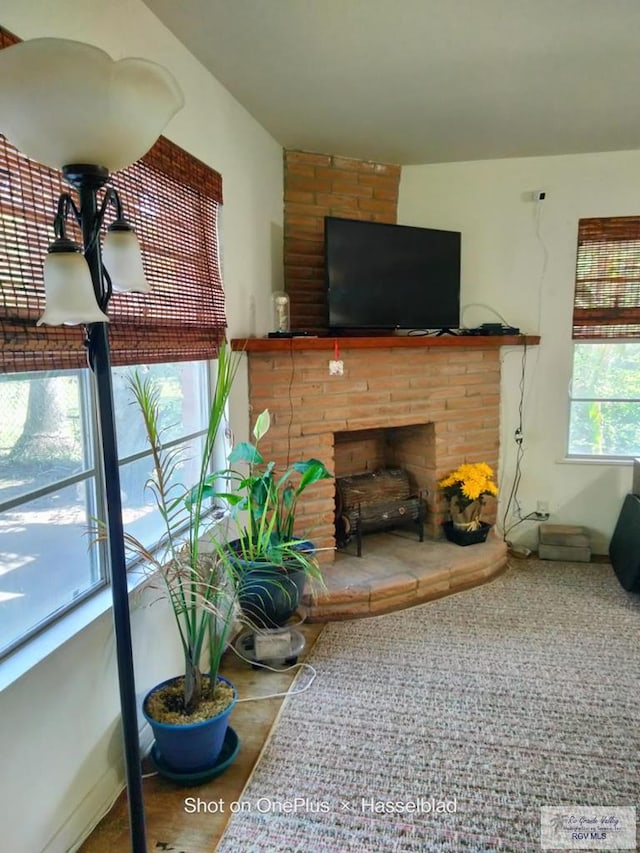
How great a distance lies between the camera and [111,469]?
113 centimetres

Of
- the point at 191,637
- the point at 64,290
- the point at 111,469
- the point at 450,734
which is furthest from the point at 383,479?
the point at 64,290

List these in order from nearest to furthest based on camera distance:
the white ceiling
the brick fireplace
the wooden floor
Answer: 1. the wooden floor
2. the white ceiling
3. the brick fireplace

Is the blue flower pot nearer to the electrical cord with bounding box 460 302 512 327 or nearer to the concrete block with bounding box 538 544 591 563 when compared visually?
the concrete block with bounding box 538 544 591 563

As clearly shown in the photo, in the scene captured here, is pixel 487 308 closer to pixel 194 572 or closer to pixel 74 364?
pixel 194 572

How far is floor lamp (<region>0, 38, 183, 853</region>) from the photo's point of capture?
2.89ft

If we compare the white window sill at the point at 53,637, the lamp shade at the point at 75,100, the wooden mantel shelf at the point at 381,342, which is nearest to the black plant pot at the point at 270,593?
the white window sill at the point at 53,637

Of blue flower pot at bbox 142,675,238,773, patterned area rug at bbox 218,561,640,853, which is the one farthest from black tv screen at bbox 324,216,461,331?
blue flower pot at bbox 142,675,238,773

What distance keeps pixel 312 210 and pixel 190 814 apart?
301cm

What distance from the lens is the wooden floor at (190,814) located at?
58.1 inches

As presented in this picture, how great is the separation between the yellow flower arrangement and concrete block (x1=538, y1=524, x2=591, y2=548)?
56 cm

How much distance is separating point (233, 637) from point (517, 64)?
2.85 meters

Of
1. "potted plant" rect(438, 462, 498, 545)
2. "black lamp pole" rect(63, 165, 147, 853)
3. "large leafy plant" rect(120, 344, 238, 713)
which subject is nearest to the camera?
"black lamp pole" rect(63, 165, 147, 853)

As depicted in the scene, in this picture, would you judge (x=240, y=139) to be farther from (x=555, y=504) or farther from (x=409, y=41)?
(x=555, y=504)

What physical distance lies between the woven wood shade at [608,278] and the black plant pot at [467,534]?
4.76 ft
